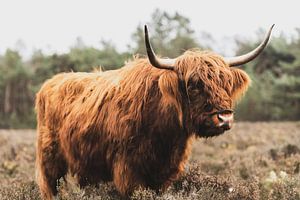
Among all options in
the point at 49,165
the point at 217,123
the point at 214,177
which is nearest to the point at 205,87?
the point at 217,123

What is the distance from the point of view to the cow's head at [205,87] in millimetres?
4441

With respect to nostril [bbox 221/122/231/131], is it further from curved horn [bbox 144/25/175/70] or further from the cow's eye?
curved horn [bbox 144/25/175/70]

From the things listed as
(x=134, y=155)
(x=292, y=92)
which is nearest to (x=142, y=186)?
(x=134, y=155)

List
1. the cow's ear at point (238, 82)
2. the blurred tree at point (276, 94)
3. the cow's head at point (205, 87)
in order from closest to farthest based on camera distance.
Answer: the cow's head at point (205, 87), the cow's ear at point (238, 82), the blurred tree at point (276, 94)

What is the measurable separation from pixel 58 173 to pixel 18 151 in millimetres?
6171

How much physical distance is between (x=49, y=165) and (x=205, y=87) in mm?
2269

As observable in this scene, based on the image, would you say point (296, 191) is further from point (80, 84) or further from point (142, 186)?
point (80, 84)

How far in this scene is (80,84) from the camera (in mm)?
5992

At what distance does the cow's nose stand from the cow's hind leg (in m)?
2.19

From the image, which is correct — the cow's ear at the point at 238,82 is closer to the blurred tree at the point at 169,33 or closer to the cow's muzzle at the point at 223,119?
the cow's muzzle at the point at 223,119

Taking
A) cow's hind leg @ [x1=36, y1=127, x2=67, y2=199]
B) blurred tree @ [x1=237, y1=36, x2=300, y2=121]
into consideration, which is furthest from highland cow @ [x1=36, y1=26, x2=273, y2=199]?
blurred tree @ [x1=237, y1=36, x2=300, y2=121]

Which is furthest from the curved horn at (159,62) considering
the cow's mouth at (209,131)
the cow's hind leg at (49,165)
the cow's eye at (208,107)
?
the cow's hind leg at (49,165)

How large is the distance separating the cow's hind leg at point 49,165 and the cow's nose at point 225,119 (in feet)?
7.20

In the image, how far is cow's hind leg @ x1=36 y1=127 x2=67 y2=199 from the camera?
5.98 metres
